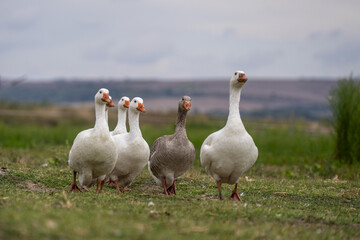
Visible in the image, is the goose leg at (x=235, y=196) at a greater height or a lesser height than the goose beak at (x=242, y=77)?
lesser

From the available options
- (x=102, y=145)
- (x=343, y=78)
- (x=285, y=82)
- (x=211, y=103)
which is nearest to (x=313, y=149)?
(x=343, y=78)

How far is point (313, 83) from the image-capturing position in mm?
129625

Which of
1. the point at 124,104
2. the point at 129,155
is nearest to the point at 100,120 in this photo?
the point at 129,155

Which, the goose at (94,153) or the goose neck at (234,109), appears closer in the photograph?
the goose neck at (234,109)

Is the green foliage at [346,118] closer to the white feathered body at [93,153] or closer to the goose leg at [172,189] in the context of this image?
the goose leg at [172,189]

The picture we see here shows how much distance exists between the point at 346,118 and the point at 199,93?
105158mm

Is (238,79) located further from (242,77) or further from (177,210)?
(177,210)

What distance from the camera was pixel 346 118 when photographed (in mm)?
16469

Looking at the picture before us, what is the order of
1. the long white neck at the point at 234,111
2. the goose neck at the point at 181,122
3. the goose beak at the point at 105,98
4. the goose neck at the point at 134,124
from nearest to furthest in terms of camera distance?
the long white neck at the point at 234,111
the goose beak at the point at 105,98
the goose neck at the point at 181,122
the goose neck at the point at 134,124

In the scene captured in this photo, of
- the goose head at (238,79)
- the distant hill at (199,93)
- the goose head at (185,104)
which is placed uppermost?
the goose head at (238,79)

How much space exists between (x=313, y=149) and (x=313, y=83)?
375ft

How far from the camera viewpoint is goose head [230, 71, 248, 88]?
28.6 ft

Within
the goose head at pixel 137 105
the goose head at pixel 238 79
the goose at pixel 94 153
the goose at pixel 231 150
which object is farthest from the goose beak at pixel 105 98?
the goose head at pixel 238 79

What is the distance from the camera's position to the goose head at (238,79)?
871 cm
